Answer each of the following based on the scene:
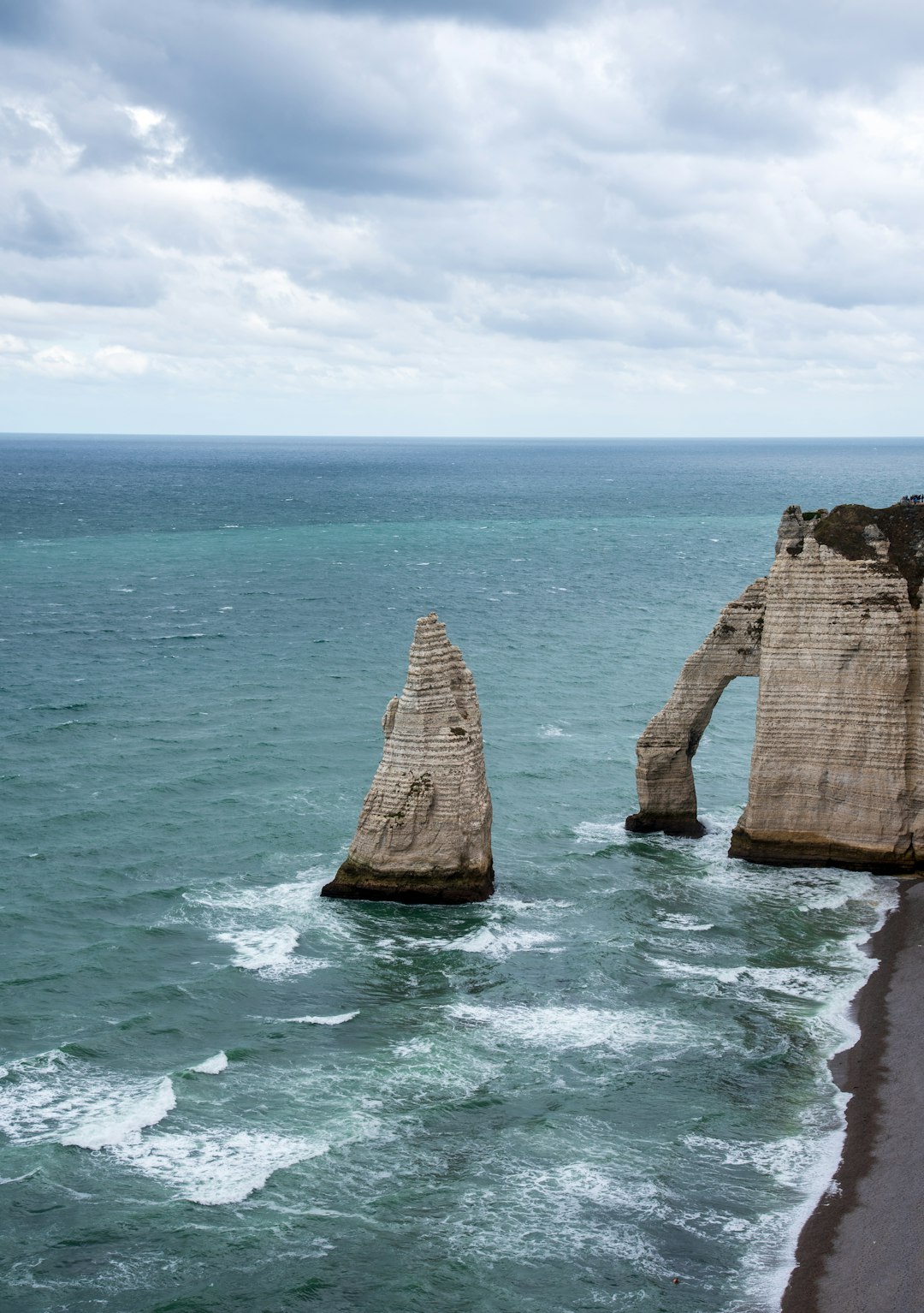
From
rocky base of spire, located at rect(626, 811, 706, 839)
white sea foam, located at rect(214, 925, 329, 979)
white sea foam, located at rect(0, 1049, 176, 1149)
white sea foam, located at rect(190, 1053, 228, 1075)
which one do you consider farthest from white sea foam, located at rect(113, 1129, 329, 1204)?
rocky base of spire, located at rect(626, 811, 706, 839)

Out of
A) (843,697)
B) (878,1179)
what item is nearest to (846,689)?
(843,697)

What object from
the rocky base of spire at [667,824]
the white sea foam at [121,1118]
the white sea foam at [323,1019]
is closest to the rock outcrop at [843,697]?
the rocky base of spire at [667,824]

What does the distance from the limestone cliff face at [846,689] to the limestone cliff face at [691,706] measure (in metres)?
1.46

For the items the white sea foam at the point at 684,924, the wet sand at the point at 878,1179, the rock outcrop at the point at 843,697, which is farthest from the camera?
the rock outcrop at the point at 843,697

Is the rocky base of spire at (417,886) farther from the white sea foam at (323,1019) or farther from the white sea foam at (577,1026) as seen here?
the white sea foam at (323,1019)

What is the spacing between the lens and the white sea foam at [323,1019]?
2894 centimetres

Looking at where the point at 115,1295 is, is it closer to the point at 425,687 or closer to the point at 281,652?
the point at 425,687

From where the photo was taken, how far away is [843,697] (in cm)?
3722

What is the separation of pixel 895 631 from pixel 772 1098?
1528 centimetres

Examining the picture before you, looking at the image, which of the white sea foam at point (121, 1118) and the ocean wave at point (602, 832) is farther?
the ocean wave at point (602, 832)

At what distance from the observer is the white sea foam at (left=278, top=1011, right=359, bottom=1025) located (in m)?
28.9

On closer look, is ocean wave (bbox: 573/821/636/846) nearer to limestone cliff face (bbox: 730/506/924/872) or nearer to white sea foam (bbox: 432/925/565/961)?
limestone cliff face (bbox: 730/506/924/872)

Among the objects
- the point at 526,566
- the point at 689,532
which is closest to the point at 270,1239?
the point at 526,566

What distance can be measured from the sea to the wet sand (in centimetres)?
43
